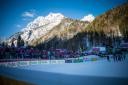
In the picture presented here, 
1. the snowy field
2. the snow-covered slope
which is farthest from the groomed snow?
the snow-covered slope

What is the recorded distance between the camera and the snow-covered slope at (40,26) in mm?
2635

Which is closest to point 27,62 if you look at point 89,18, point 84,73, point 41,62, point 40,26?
point 41,62

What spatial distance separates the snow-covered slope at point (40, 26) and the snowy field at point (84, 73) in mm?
364

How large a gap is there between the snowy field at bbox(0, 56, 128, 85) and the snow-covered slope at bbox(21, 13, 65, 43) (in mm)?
364

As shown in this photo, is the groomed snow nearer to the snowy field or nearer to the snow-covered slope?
the snowy field

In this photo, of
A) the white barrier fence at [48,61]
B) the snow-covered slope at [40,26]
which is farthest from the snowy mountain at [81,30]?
the white barrier fence at [48,61]

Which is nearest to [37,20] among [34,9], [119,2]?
[34,9]

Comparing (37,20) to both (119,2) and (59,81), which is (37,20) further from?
(119,2)

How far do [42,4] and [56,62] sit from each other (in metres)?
0.66

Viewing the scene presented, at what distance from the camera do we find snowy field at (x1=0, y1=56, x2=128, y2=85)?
2391 millimetres

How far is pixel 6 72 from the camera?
292cm

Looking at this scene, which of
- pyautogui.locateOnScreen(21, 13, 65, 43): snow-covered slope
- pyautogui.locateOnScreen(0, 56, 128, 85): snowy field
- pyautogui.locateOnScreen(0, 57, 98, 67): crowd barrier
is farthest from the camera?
pyautogui.locateOnScreen(21, 13, 65, 43): snow-covered slope

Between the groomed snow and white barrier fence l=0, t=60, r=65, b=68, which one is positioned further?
white barrier fence l=0, t=60, r=65, b=68

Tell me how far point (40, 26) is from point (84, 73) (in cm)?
73
